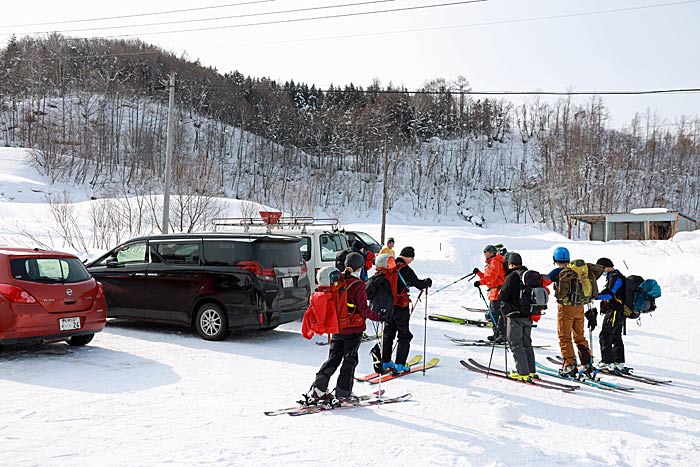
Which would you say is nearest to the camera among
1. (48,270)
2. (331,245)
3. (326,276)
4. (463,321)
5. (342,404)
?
(326,276)

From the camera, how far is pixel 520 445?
485 cm

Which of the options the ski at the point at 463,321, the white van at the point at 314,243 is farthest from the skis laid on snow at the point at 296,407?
the ski at the point at 463,321

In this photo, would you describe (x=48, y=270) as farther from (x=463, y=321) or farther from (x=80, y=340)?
(x=463, y=321)

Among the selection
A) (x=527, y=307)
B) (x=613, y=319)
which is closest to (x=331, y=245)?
(x=527, y=307)

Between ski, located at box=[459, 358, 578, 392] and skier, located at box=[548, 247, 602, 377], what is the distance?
569 millimetres

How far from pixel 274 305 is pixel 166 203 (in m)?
10.3

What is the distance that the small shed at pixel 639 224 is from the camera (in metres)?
40.1

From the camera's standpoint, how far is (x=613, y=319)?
7.78m

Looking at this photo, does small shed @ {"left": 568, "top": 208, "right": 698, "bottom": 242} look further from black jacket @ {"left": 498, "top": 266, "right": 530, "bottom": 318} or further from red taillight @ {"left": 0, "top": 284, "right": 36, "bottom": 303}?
red taillight @ {"left": 0, "top": 284, "right": 36, "bottom": 303}

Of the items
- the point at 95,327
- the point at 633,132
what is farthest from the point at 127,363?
the point at 633,132

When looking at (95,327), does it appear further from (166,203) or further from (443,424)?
(166,203)

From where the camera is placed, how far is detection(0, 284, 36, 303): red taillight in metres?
7.30

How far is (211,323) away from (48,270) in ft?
8.86

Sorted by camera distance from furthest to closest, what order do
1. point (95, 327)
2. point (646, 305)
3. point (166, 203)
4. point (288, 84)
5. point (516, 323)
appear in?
1. point (288, 84)
2. point (166, 203)
3. point (95, 327)
4. point (646, 305)
5. point (516, 323)
